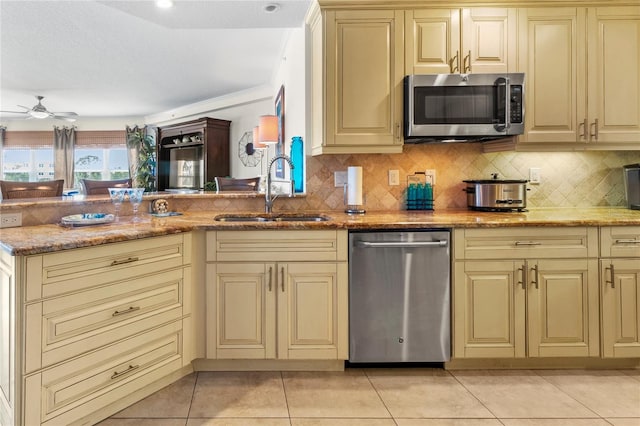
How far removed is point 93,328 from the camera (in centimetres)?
165

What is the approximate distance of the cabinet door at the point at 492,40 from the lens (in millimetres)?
2377

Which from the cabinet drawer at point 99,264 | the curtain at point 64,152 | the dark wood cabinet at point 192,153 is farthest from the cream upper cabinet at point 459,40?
the curtain at point 64,152

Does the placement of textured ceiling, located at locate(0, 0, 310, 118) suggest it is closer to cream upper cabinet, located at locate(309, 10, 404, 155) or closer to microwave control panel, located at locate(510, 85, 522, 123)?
cream upper cabinet, located at locate(309, 10, 404, 155)

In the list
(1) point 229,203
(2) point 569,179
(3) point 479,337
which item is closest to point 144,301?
(1) point 229,203

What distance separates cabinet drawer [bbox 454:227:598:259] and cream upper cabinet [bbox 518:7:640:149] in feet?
2.12

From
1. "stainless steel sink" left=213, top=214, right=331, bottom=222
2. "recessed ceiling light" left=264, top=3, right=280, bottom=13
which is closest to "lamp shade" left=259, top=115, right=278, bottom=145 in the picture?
"recessed ceiling light" left=264, top=3, right=280, bottom=13

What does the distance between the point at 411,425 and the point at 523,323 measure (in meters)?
0.90

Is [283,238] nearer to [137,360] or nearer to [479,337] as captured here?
[137,360]

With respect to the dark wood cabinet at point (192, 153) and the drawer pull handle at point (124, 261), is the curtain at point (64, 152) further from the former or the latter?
the drawer pull handle at point (124, 261)

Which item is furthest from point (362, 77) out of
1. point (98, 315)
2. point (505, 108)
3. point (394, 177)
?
point (98, 315)

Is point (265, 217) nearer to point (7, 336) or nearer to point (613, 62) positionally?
point (7, 336)

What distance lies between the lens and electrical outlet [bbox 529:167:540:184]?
274cm

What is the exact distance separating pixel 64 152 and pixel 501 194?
8378 millimetres

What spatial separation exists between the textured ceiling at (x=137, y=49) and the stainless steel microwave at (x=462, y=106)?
98cm
